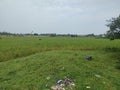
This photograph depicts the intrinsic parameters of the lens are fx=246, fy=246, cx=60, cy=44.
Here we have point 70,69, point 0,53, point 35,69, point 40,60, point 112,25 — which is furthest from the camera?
point 0,53

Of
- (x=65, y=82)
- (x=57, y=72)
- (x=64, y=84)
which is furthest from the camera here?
(x=57, y=72)

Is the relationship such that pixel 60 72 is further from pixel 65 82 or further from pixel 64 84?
pixel 64 84

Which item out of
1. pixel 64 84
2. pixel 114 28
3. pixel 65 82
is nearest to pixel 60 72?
pixel 65 82

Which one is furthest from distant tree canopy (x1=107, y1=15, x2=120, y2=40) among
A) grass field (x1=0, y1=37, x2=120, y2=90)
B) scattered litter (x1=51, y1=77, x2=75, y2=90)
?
scattered litter (x1=51, y1=77, x2=75, y2=90)

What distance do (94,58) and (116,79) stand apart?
350cm

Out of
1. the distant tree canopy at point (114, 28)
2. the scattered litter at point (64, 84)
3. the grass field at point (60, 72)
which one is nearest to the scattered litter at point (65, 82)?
the scattered litter at point (64, 84)

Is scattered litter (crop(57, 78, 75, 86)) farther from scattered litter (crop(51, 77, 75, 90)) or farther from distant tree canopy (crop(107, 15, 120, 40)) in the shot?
distant tree canopy (crop(107, 15, 120, 40))

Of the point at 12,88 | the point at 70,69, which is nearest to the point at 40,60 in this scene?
the point at 70,69

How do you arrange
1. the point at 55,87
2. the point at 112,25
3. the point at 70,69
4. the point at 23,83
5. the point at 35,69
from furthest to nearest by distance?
the point at 112,25 < the point at 35,69 < the point at 70,69 < the point at 23,83 < the point at 55,87

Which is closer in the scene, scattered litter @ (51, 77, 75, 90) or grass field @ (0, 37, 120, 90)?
scattered litter @ (51, 77, 75, 90)

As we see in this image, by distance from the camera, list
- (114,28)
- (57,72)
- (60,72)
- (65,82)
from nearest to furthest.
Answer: (65,82) < (60,72) < (57,72) < (114,28)

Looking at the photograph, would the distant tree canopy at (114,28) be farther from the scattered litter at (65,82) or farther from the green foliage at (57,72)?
the scattered litter at (65,82)

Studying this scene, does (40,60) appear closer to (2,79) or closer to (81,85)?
(2,79)

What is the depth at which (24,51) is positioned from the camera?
20391 mm
